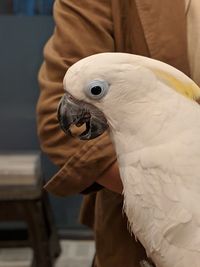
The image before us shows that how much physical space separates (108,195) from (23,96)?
94cm

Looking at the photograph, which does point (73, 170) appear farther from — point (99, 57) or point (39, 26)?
point (39, 26)

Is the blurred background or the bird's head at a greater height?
the bird's head

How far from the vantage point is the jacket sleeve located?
0.93 m

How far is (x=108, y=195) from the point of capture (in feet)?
3.37

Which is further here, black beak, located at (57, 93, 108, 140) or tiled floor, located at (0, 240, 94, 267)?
tiled floor, located at (0, 240, 94, 267)

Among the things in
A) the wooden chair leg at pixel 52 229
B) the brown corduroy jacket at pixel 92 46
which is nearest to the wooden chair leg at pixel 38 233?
the wooden chair leg at pixel 52 229

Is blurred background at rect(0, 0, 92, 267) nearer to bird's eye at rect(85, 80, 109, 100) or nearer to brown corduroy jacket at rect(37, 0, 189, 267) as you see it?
Answer: brown corduroy jacket at rect(37, 0, 189, 267)

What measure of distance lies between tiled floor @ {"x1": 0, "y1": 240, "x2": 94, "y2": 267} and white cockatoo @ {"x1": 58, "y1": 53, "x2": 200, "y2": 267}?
124 centimetres

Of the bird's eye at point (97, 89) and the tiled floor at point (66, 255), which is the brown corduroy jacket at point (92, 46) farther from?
the tiled floor at point (66, 255)

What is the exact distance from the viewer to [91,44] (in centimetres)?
94

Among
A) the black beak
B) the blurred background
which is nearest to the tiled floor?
the blurred background

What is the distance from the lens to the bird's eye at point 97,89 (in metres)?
0.66

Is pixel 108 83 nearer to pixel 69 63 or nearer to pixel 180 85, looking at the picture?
pixel 180 85

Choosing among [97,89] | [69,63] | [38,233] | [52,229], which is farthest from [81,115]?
[52,229]
